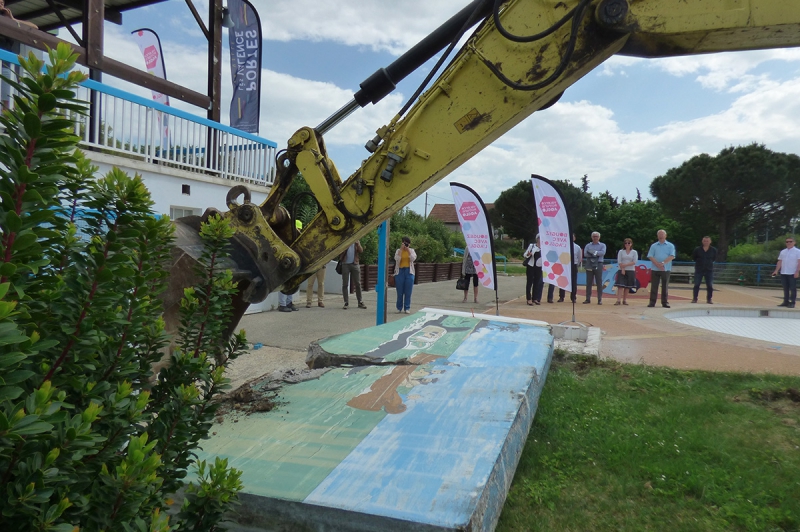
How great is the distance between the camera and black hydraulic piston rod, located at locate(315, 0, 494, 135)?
360 centimetres

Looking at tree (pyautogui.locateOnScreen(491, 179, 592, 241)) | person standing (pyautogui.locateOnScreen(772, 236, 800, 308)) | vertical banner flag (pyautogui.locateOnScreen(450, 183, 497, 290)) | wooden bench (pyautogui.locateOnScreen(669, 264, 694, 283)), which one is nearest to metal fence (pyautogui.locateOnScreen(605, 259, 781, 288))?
wooden bench (pyautogui.locateOnScreen(669, 264, 694, 283))

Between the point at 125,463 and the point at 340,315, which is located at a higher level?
the point at 125,463

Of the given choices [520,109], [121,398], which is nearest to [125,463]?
[121,398]

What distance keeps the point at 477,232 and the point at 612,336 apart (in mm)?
3035

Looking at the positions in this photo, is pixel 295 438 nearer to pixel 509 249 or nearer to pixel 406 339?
pixel 406 339

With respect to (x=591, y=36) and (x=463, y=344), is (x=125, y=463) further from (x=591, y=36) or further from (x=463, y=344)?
(x=463, y=344)

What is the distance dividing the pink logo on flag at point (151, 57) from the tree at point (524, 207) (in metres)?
38.5

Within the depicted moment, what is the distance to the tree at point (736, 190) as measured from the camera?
34.1 m

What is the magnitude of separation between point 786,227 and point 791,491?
136 feet

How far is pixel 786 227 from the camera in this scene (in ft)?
119

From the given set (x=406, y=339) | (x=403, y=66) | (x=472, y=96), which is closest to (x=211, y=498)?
(x=472, y=96)

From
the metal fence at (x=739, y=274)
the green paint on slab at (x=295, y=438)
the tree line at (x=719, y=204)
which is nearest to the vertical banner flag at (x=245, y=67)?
the green paint on slab at (x=295, y=438)

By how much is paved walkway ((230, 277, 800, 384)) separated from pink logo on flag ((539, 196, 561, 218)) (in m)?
2.18

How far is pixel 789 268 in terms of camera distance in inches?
539
